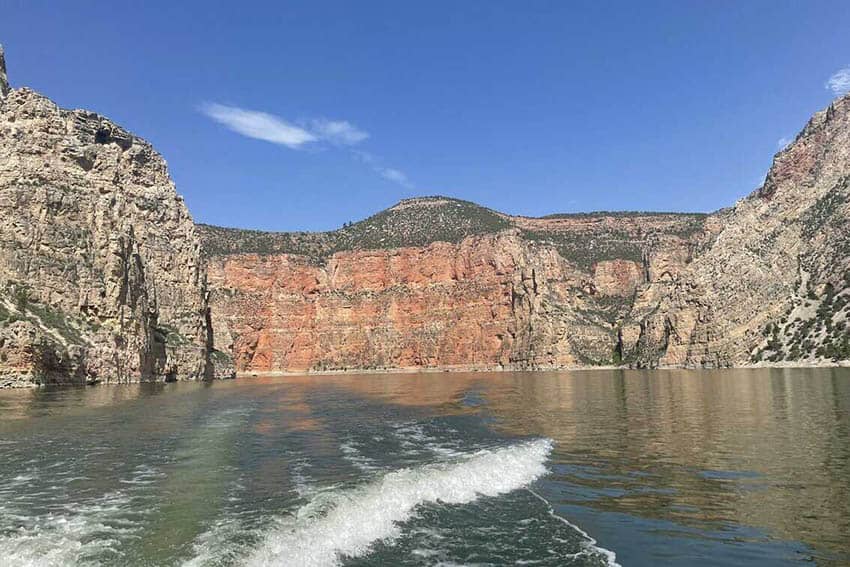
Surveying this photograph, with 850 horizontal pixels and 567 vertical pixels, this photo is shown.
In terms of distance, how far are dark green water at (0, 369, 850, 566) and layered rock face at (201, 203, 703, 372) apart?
93.5 metres

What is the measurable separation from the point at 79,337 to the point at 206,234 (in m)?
87.1

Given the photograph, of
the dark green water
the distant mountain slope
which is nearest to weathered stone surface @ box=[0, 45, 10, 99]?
the dark green water

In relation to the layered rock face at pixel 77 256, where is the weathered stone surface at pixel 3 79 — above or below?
above

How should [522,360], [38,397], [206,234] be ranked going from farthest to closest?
[206,234] → [522,360] → [38,397]

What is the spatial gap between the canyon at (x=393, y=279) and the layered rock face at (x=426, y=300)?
0.32m

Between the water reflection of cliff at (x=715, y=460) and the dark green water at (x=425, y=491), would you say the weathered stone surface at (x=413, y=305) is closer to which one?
the water reflection of cliff at (x=715, y=460)

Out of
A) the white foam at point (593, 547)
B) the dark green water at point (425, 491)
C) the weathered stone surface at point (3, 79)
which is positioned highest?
the weathered stone surface at point (3, 79)

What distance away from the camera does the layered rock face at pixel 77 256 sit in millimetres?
44938

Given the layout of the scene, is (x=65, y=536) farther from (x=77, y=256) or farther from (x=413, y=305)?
(x=413, y=305)

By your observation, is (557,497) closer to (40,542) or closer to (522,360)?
(40,542)

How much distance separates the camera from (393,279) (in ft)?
432

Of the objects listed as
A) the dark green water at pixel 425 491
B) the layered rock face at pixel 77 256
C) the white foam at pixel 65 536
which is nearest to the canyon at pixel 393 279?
the layered rock face at pixel 77 256

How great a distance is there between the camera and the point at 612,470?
49.4ft

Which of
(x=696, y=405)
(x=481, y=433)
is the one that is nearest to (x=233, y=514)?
(x=481, y=433)
